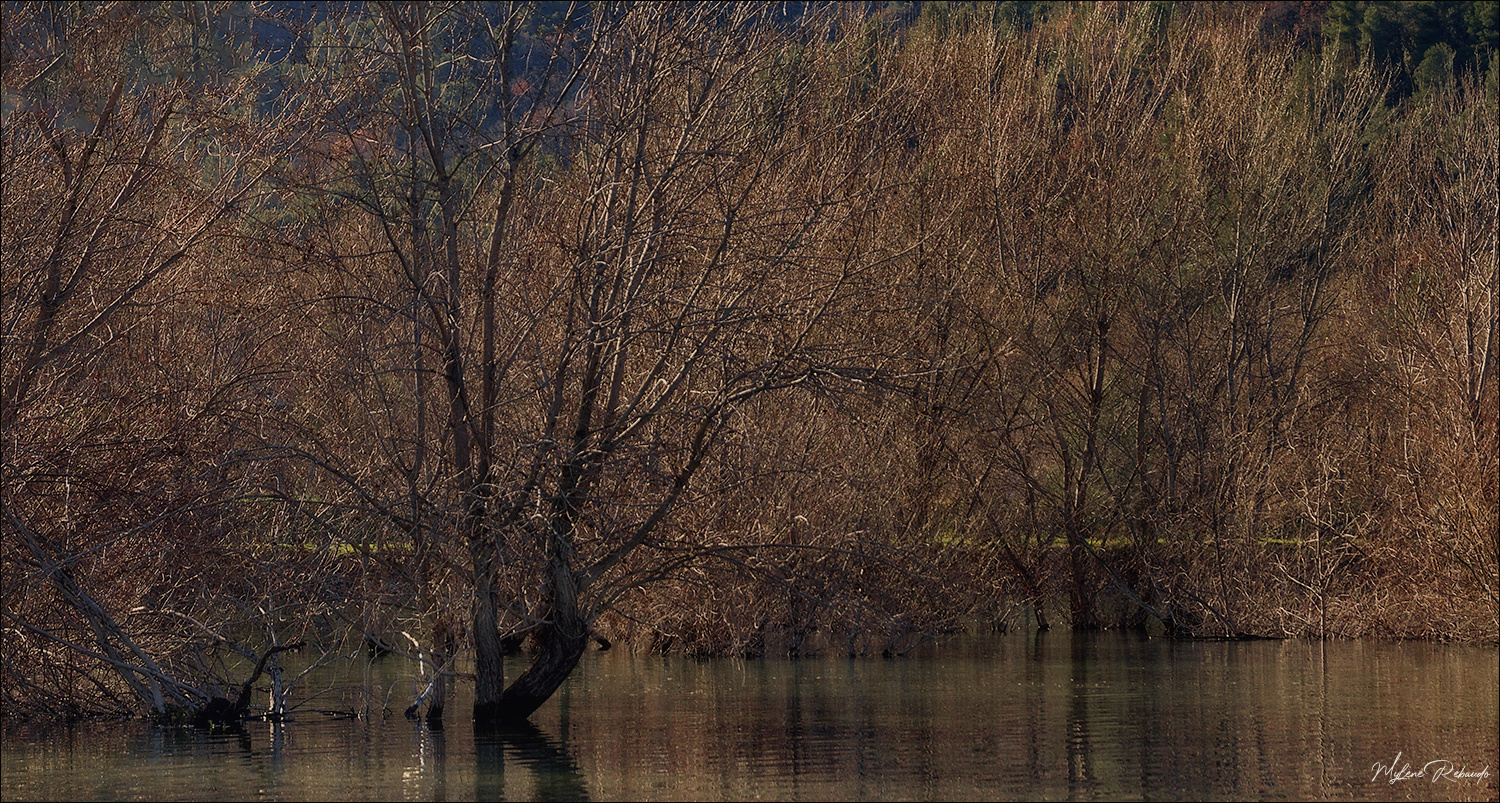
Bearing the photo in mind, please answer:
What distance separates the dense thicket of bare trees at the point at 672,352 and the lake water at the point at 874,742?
1.05m

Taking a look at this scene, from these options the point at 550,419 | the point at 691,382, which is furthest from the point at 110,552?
the point at 691,382

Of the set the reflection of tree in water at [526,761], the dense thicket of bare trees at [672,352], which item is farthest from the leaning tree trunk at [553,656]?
the reflection of tree in water at [526,761]

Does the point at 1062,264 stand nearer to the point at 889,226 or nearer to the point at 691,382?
the point at 889,226

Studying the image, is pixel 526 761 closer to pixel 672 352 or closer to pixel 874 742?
pixel 874 742

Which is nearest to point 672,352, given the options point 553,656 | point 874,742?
point 553,656

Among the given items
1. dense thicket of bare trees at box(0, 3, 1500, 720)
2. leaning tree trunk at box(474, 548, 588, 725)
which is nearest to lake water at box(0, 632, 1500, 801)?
leaning tree trunk at box(474, 548, 588, 725)

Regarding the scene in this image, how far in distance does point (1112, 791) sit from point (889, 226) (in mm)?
14509

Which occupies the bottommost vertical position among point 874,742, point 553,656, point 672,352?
point 874,742

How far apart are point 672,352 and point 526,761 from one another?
169 inches

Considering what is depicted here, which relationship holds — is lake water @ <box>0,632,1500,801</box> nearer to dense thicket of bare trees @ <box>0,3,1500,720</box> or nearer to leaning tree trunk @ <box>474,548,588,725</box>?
leaning tree trunk @ <box>474,548,588,725</box>

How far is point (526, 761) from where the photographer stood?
Result: 14.2 metres

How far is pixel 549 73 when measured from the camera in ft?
55.4

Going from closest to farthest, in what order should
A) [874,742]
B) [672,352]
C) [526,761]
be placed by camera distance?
[526,761] < [874,742] < [672,352]

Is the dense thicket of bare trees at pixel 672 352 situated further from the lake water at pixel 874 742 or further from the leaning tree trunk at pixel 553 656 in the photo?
the lake water at pixel 874 742
